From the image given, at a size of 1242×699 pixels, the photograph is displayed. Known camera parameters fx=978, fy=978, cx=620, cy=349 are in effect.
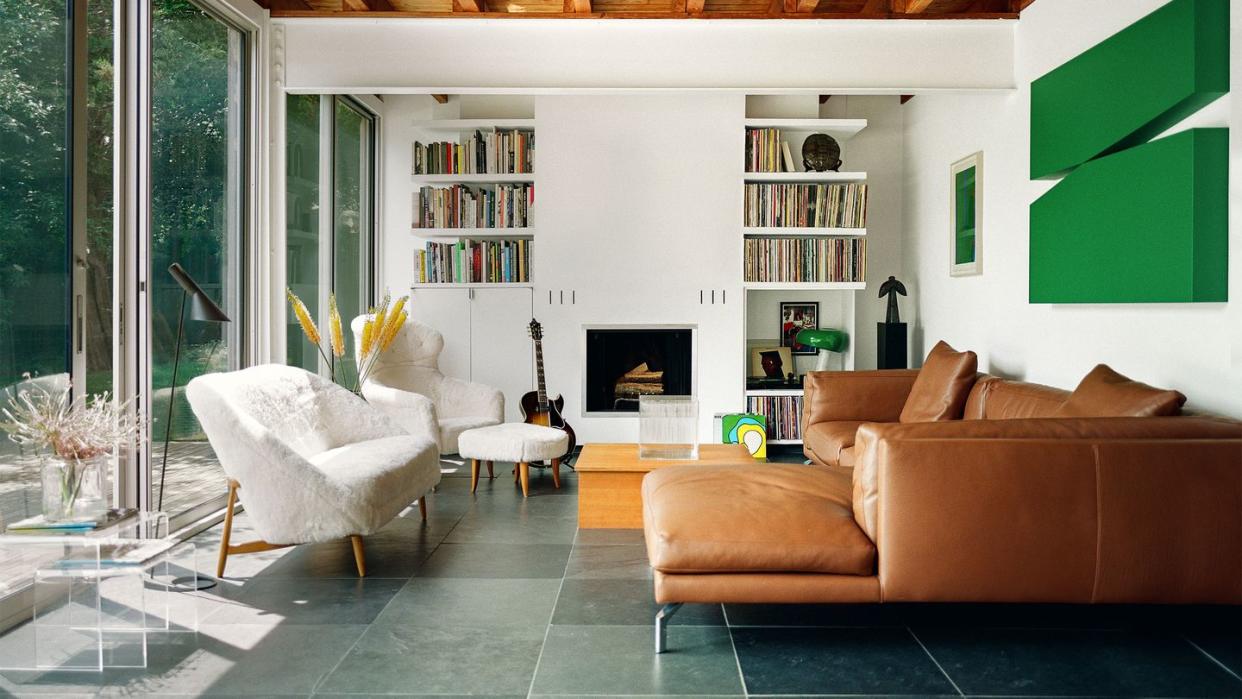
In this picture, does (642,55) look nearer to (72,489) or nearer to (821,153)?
(821,153)

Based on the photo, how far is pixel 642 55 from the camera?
17.6 ft

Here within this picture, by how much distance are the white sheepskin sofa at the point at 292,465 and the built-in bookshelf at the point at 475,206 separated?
2609 millimetres

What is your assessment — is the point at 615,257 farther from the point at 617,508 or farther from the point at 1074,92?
the point at 1074,92

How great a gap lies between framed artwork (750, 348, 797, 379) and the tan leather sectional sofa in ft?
14.5

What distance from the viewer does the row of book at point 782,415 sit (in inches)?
269

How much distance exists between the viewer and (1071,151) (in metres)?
4.46

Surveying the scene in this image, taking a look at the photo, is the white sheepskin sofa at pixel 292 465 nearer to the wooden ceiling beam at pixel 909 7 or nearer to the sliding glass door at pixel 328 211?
the sliding glass door at pixel 328 211

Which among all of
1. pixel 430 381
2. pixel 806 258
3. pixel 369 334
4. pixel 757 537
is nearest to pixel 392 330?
pixel 369 334

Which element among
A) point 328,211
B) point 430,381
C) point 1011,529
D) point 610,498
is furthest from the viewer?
point 328,211

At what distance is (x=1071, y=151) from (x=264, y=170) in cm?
401

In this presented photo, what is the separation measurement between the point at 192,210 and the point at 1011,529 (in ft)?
12.2

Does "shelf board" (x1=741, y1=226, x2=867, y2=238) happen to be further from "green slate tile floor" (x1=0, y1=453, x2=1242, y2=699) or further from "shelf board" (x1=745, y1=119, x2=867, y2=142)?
"green slate tile floor" (x1=0, y1=453, x2=1242, y2=699)

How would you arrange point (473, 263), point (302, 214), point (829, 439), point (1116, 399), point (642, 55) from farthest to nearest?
1. point (473, 263)
2. point (302, 214)
3. point (642, 55)
4. point (829, 439)
5. point (1116, 399)

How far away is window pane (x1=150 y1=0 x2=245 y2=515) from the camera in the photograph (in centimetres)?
418
